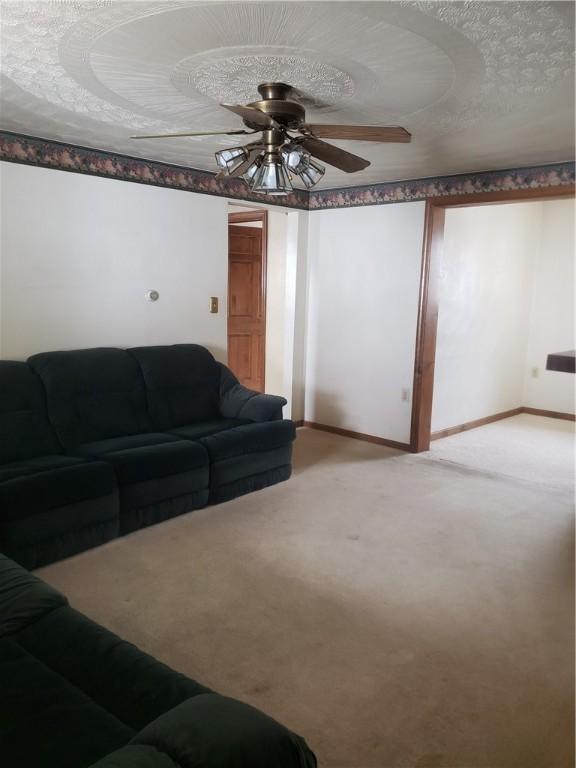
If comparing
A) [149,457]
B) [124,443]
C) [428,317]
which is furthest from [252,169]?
[428,317]

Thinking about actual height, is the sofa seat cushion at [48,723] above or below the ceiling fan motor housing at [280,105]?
below

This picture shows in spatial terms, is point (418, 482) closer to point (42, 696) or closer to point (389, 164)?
point (389, 164)

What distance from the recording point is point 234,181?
4762mm

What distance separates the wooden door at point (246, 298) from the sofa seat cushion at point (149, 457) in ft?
8.98

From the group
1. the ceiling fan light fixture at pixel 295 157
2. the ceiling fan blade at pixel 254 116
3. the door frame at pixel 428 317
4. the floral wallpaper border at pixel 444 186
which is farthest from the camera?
the door frame at pixel 428 317

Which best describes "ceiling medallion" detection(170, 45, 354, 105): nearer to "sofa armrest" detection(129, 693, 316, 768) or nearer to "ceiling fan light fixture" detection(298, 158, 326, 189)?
"ceiling fan light fixture" detection(298, 158, 326, 189)

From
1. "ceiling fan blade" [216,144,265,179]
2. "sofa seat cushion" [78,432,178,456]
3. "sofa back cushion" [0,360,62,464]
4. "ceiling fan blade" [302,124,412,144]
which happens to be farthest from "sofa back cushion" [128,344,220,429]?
"ceiling fan blade" [302,124,412,144]

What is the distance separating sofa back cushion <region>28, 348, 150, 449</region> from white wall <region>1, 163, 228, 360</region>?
273 millimetres

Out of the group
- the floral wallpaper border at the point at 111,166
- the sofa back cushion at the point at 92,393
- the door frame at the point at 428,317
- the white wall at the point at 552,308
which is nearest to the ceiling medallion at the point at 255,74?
the floral wallpaper border at the point at 111,166

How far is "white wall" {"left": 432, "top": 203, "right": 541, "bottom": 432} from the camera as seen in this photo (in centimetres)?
Answer: 528

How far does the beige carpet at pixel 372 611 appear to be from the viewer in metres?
1.93

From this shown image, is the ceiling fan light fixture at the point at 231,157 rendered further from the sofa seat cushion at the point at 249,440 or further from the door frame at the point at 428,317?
the door frame at the point at 428,317

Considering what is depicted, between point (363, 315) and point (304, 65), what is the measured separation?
314cm

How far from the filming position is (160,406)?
4020 mm
